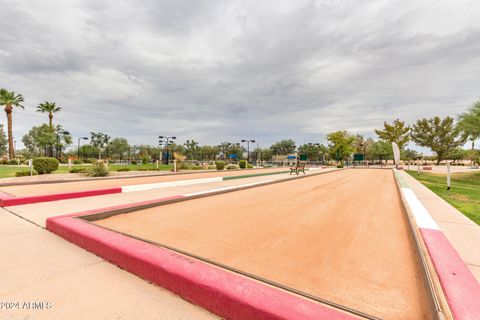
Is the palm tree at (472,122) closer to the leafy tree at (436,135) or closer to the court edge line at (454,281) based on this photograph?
the court edge line at (454,281)

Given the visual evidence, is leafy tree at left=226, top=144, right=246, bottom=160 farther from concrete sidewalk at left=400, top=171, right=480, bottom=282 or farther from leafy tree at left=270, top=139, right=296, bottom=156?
concrete sidewalk at left=400, top=171, right=480, bottom=282

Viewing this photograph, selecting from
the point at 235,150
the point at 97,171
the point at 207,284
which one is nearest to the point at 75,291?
the point at 207,284

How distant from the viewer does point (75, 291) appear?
2.06 m

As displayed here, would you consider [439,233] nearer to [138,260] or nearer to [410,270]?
[410,270]

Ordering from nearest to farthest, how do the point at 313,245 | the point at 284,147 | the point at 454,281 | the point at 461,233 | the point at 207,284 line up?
the point at 207,284 → the point at 454,281 → the point at 313,245 → the point at 461,233 → the point at 284,147

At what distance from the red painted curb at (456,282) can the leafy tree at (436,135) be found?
76386 millimetres

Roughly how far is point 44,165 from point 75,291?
717 inches

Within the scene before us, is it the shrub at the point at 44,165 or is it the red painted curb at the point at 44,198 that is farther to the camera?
the shrub at the point at 44,165

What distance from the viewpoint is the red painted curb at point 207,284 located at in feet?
5.16

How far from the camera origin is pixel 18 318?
68.2 inches

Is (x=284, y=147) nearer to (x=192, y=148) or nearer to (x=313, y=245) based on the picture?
(x=192, y=148)

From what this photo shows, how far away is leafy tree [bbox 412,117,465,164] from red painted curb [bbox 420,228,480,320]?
7639 cm

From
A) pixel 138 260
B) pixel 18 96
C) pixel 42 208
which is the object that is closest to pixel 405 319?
pixel 138 260

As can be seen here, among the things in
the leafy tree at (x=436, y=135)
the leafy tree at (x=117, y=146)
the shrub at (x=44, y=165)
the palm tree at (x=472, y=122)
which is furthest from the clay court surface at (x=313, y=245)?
the leafy tree at (x=117, y=146)
